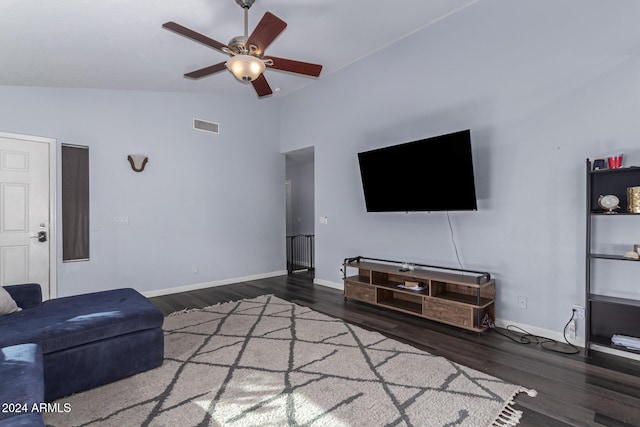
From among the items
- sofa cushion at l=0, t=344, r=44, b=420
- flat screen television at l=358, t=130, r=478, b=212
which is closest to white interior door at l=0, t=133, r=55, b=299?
sofa cushion at l=0, t=344, r=44, b=420

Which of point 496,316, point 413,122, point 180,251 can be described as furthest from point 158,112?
point 496,316

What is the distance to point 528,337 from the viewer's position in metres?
3.12

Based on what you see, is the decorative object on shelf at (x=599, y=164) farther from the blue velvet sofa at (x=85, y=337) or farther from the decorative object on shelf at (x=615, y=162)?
the blue velvet sofa at (x=85, y=337)

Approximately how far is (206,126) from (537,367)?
17.1 feet

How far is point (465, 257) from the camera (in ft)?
12.1

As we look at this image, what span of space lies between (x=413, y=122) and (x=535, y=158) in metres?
1.49

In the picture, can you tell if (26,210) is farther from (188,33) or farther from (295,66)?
(295,66)

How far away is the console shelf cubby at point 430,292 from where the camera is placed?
3273mm

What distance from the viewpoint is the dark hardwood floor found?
1969 millimetres

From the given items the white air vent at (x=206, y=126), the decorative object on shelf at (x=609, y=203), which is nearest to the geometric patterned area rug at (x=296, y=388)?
the decorative object on shelf at (x=609, y=203)

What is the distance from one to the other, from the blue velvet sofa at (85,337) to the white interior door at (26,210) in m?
1.42

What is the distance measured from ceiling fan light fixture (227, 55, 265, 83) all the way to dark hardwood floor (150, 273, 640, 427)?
271cm

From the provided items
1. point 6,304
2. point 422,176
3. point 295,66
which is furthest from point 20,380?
point 422,176

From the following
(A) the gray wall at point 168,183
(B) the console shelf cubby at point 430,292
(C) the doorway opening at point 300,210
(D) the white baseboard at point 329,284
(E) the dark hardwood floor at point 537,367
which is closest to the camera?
(E) the dark hardwood floor at point 537,367
